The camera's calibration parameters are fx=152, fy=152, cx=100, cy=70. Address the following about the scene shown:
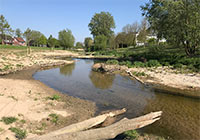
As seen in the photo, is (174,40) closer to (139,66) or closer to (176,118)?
(139,66)

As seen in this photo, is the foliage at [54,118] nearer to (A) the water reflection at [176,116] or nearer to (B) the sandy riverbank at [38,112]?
(B) the sandy riverbank at [38,112]

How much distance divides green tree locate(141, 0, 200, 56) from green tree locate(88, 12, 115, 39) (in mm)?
48810


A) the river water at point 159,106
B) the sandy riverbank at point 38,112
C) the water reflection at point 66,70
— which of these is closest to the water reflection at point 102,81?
the river water at point 159,106

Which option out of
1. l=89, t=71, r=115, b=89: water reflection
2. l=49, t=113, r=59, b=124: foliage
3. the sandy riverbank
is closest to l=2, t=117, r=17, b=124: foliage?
the sandy riverbank

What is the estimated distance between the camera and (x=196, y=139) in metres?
5.91

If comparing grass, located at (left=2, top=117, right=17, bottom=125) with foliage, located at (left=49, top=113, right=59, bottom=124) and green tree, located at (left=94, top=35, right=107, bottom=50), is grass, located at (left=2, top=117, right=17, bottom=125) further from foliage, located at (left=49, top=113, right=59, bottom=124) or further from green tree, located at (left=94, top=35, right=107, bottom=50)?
green tree, located at (left=94, top=35, right=107, bottom=50)

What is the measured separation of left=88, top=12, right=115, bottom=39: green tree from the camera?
71062mm

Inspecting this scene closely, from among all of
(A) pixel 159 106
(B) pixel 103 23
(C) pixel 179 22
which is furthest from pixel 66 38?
(A) pixel 159 106

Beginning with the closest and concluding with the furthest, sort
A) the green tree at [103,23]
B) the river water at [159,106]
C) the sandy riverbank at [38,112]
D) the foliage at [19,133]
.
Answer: the foliage at [19,133] < the sandy riverbank at [38,112] < the river water at [159,106] < the green tree at [103,23]

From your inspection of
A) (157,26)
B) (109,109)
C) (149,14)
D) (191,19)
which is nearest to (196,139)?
(109,109)

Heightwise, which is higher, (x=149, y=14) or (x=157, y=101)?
(x=149, y=14)

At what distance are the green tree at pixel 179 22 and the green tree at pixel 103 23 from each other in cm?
4881

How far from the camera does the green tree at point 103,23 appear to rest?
71.1m

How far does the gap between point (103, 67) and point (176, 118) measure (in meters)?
14.3
